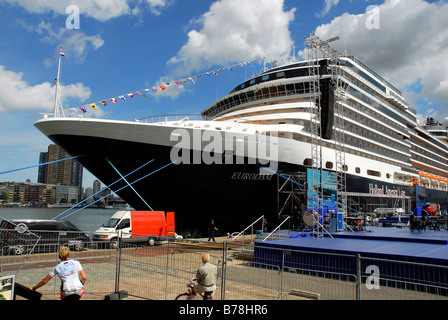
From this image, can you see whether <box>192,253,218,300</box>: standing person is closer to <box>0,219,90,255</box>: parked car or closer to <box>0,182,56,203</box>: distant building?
<box>0,219,90,255</box>: parked car

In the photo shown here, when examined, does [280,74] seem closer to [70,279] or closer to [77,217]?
[70,279]

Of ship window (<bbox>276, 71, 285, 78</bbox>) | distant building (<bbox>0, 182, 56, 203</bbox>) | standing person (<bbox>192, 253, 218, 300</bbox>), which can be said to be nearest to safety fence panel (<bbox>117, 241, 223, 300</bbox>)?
standing person (<bbox>192, 253, 218, 300</bbox>)

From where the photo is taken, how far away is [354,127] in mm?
24344

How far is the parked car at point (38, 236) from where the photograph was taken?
9086 millimetres

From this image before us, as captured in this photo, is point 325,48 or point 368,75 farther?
point 368,75

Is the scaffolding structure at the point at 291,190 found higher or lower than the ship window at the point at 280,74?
lower

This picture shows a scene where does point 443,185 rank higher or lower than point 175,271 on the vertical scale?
higher

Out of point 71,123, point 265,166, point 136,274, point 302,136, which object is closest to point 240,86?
point 302,136

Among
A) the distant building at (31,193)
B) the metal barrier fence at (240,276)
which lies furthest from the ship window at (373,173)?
the distant building at (31,193)

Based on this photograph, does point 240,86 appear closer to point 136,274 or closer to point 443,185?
point 136,274

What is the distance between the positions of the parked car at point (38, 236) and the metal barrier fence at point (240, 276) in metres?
0.57

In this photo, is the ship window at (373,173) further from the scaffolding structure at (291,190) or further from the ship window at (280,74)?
the ship window at (280,74)

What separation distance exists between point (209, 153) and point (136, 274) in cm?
831

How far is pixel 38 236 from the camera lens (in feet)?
32.5
